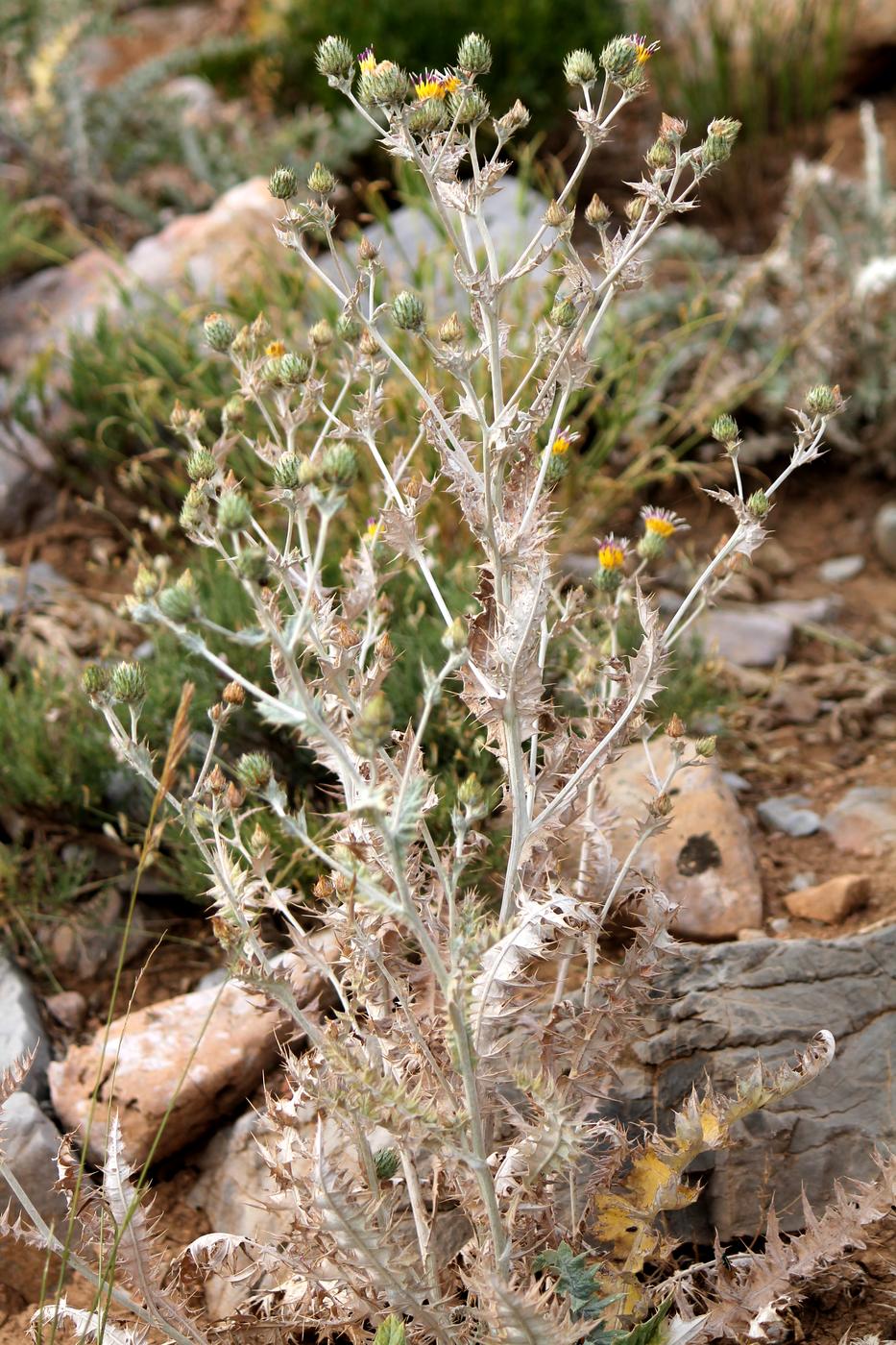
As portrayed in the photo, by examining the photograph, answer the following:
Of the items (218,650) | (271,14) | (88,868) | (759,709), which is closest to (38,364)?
(218,650)

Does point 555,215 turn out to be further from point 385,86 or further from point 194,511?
point 194,511

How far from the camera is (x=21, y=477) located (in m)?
4.54

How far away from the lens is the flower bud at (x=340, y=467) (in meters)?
1.49

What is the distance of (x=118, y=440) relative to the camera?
4.48 meters

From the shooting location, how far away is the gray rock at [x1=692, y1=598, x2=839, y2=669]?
381 cm

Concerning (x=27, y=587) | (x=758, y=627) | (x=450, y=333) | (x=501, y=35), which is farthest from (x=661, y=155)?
(x=501, y=35)

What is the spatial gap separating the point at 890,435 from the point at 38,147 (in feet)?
13.4

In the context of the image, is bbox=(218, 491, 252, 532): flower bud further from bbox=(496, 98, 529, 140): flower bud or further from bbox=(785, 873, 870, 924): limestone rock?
bbox=(785, 873, 870, 924): limestone rock

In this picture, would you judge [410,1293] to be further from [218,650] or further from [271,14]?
[271,14]

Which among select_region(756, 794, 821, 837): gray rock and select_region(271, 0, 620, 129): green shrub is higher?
select_region(271, 0, 620, 129): green shrub

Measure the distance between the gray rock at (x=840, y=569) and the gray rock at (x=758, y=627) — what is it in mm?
248

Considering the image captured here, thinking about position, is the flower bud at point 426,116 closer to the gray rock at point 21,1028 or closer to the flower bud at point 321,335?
the flower bud at point 321,335

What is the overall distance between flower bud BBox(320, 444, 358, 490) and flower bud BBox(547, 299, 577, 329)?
0.38 meters

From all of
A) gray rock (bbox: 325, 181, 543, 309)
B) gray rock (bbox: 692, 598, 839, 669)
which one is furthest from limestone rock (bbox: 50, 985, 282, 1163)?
gray rock (bbox: 325, 181, 543, 309)
